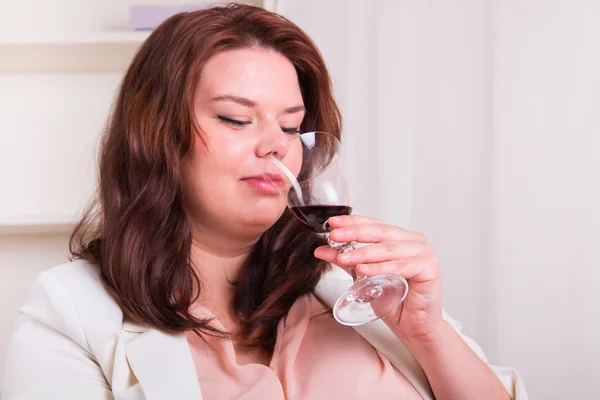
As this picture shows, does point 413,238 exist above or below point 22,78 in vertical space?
below

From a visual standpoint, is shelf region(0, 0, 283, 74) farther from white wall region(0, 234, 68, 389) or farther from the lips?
the lips

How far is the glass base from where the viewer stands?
1.21 m

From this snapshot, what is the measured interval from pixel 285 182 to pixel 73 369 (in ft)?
1.78

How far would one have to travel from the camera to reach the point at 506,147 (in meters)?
2.47

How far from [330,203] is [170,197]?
472 millimetres

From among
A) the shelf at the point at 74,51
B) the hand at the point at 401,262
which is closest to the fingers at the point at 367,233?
the hand at the point at 401,262

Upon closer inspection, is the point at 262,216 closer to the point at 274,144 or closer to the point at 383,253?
the point at 274,144

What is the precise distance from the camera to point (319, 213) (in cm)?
125

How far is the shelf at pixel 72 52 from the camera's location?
2377 millimetres

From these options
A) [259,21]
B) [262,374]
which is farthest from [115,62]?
[262,374]

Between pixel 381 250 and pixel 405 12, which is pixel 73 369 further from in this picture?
pixel 405 12

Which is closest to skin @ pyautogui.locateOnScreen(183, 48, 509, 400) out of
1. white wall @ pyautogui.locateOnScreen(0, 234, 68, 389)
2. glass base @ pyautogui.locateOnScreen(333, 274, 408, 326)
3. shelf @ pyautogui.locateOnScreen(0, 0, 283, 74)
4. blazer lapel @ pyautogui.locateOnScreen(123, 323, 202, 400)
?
glass base @ pyautogui.locateOnScreen(333, 274, 408, 326)

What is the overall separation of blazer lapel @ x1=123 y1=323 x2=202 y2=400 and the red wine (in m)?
0.37

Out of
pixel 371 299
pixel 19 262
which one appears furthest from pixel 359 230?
pixel 19 262
